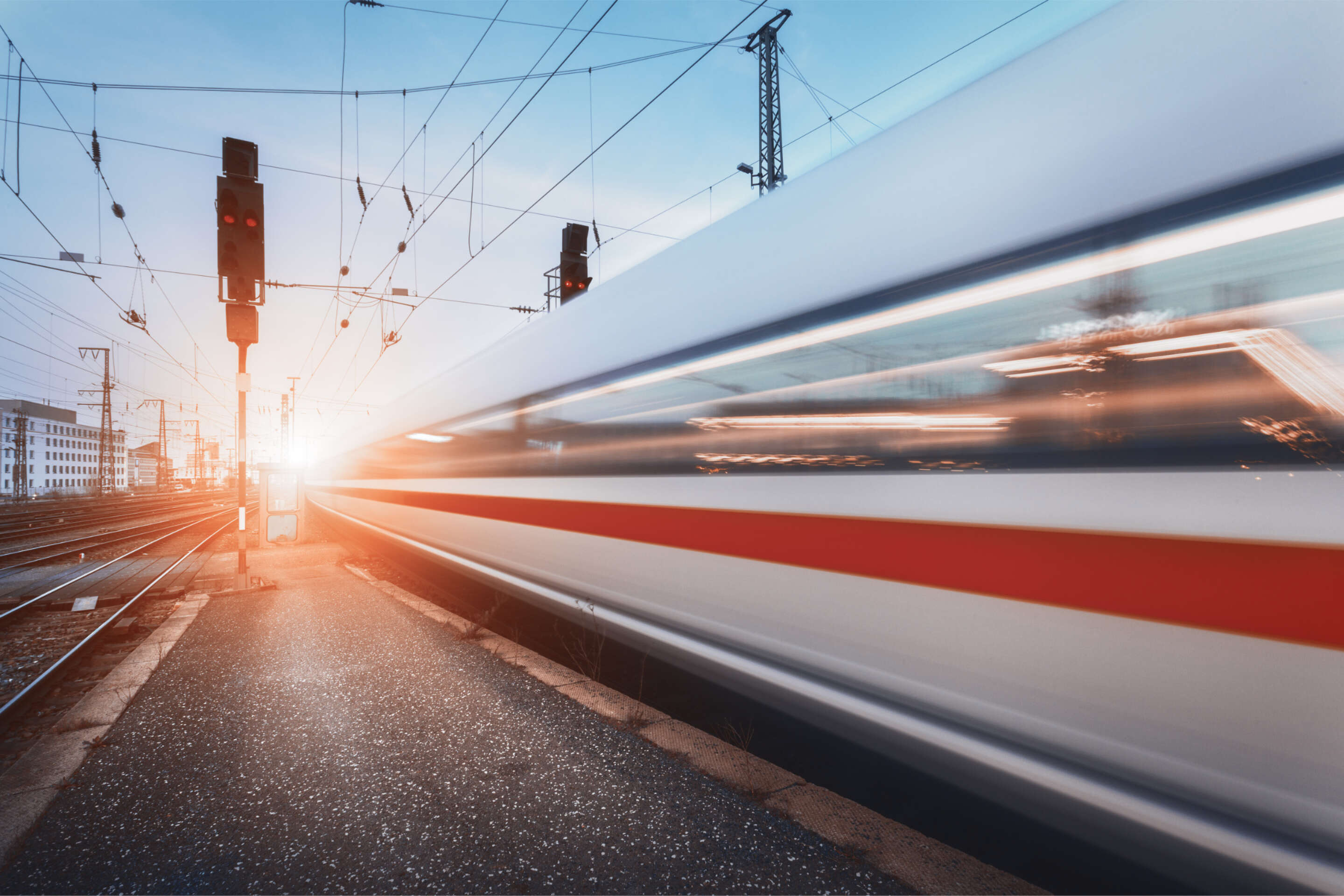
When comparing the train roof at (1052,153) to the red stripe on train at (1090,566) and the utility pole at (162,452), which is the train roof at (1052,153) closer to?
the red stripe on train at (1090,566)

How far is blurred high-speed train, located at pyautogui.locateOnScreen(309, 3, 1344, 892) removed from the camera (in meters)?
1.35

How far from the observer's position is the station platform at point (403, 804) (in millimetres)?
2262

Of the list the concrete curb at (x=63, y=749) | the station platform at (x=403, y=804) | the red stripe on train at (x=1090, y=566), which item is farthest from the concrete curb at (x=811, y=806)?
the concrete curb at (x=63, y=749)

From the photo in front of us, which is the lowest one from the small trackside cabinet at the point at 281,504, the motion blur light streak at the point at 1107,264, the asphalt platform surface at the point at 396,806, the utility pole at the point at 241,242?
the asphalt platform surface at the point at 396,806

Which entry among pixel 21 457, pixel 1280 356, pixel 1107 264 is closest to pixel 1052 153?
pixel 1107 264

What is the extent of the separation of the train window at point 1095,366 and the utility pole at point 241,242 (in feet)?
22.7

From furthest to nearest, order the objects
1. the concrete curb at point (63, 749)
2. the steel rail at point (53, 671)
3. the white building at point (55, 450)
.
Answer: the white building at point (55, 450) < the steel rail at point (53, 671) < the concrete curb at point (63, 749)

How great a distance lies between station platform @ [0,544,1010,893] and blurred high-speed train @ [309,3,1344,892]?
0.62 m

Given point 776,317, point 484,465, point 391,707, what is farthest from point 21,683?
point 776,317

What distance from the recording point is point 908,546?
2.05 m

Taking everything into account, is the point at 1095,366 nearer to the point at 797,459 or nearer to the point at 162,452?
the point at 797,459

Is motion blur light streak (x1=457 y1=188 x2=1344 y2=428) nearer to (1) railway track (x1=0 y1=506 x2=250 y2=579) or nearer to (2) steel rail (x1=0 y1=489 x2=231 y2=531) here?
(1) railway track (x1=0 y1=506 x2=250 y2=579)

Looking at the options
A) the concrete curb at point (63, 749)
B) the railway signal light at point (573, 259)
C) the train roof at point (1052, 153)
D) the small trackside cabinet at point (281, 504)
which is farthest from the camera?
the small trackside cabinet at point (281, 504)

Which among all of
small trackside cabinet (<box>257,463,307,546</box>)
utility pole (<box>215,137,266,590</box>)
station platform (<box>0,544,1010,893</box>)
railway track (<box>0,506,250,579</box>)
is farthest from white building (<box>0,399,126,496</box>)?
station platform (<box>0,544,1010,893</box>)
